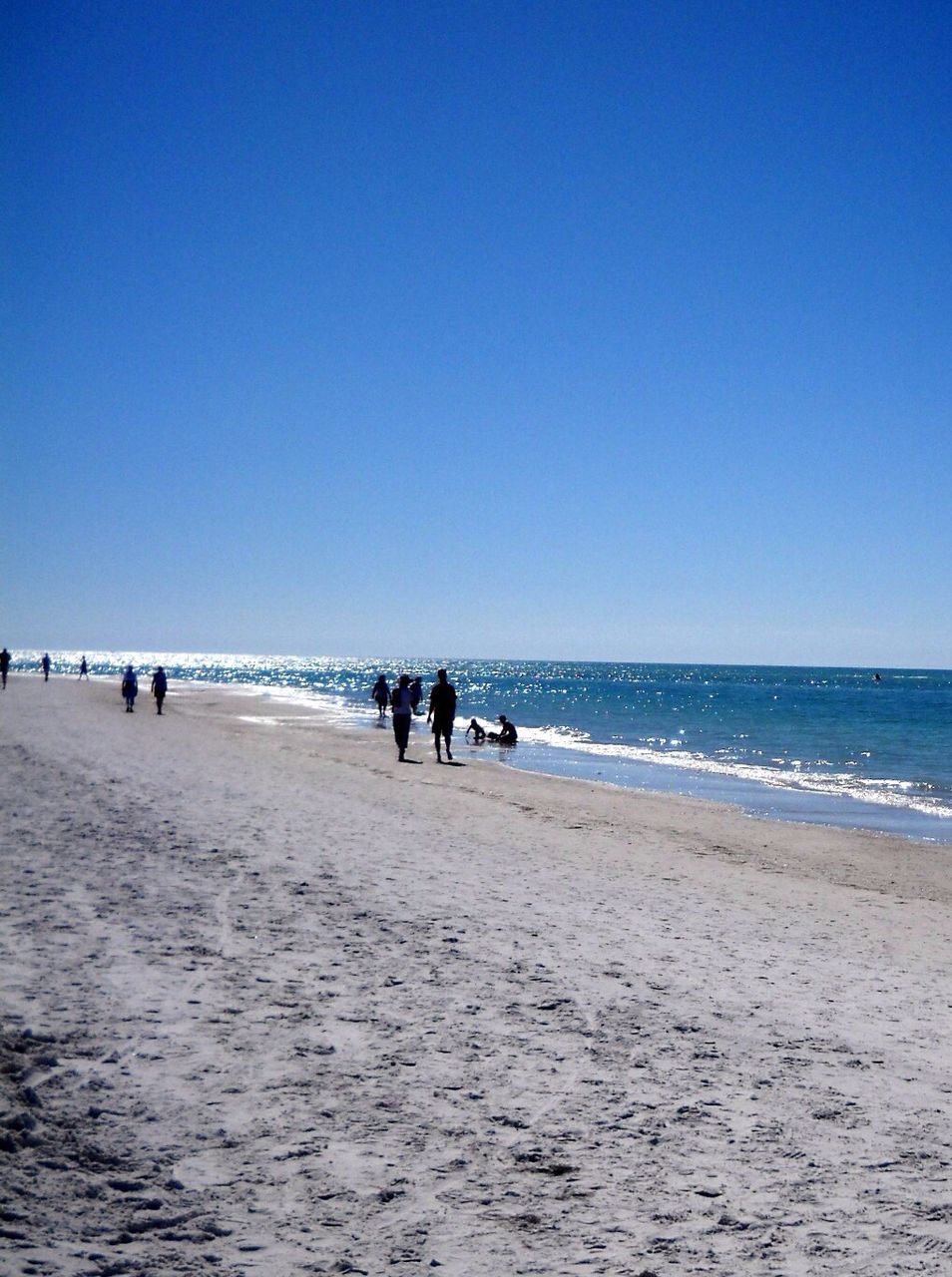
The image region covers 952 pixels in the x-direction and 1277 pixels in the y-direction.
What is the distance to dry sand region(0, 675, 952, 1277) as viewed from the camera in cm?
398

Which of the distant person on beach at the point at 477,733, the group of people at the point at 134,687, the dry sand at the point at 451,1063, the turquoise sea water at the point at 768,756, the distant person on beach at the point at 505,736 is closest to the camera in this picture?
the dry sand at the point at 451,1063

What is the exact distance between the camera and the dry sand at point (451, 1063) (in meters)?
3.98

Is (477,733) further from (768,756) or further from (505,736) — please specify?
(768,756)

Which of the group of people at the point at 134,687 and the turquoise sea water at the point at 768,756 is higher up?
the group of people at the point at 134,687

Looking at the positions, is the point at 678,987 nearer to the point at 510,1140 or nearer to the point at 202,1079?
the point at 510,1140

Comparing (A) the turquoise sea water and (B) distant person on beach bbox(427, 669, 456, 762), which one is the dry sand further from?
(B) distant person on beach bbox(427, 669, 456, 762)

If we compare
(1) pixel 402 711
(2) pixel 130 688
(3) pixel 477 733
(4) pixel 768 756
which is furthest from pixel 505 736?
(2) pixel 130 688

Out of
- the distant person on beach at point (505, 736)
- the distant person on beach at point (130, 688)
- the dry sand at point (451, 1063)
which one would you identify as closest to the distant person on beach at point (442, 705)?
the distant person on beach at point (505, 736)

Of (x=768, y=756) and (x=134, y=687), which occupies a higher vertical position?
(x=134, y=687)

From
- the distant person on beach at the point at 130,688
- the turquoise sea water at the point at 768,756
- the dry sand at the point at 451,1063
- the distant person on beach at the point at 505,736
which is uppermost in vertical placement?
the distant person on beach at the point at 130,688

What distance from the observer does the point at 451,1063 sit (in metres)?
5.62

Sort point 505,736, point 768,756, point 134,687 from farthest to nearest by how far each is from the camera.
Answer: point 134,687
point 505,736
point 768,756

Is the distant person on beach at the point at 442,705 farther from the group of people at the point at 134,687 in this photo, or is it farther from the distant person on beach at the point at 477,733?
the group of people at the point at 134,687

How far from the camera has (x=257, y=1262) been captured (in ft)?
12.2
